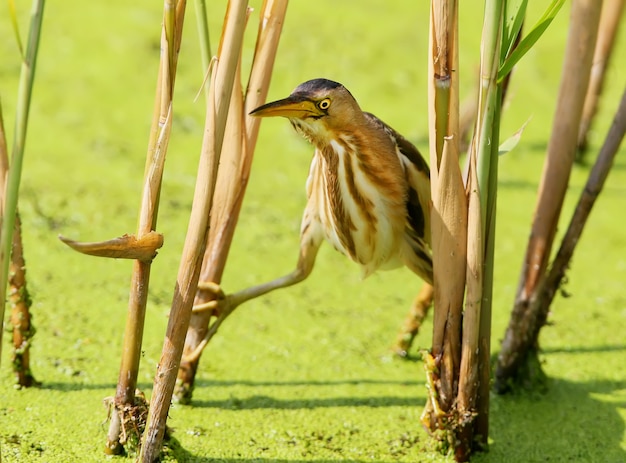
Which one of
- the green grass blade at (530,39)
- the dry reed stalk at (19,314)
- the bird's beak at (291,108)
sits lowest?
the dry reed stalk at (19,314)

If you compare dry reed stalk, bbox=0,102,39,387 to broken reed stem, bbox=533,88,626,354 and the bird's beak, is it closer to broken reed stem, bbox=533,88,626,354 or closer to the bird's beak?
the bird's beak

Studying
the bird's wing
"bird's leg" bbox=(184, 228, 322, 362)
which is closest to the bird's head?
the bird's wing

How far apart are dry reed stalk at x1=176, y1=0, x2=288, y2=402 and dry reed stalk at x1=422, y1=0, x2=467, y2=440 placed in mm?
314

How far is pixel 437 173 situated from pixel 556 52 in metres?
2.79

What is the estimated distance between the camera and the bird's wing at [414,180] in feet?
6.19

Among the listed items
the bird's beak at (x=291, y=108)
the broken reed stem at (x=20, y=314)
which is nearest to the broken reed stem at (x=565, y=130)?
the bird's beak at (x=291, y=108)

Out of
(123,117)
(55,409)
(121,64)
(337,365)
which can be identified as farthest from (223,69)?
(121,64)

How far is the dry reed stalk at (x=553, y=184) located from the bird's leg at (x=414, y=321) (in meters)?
0.21

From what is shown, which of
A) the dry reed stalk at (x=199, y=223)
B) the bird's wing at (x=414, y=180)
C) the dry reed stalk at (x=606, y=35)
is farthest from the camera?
the dry reed stalk at (x=606, y=35)

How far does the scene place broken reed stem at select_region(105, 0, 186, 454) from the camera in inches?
52.7

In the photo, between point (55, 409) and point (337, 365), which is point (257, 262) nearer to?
point (337, 365)

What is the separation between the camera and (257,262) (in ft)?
8.63

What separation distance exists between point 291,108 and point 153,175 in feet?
1.13

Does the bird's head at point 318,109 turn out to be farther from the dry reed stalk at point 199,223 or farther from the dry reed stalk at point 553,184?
the dry reed stalk at point 553,184
